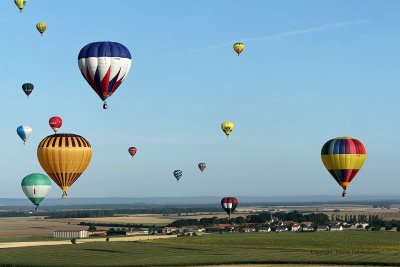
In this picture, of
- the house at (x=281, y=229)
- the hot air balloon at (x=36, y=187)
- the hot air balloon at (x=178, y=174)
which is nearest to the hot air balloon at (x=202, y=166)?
the hot air balloon at (x=178, y=174)

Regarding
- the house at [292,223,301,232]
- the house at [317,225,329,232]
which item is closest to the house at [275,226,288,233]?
the house at [292,223,301,232]

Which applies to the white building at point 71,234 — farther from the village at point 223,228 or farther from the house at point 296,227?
the house at point 296,227

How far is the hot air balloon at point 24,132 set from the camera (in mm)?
110269

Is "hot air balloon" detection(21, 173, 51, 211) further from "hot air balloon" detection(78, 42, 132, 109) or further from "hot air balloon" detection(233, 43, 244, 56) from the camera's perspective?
"hot air balloon" detection(233, 43, 244, 56)

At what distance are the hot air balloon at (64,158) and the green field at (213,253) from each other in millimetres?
13032

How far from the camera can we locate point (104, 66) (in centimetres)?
6669

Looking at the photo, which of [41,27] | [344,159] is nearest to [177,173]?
[41,27]

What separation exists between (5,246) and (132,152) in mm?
26283

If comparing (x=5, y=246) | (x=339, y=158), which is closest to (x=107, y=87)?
(x=339, y=158)

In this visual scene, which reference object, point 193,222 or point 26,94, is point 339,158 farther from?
point 193,222

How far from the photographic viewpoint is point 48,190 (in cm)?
8825

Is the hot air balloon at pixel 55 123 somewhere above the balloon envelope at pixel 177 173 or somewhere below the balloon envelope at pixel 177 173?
above

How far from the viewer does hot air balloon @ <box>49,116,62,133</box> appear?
330 feet

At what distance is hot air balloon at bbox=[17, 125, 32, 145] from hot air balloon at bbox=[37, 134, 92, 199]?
132 ft
